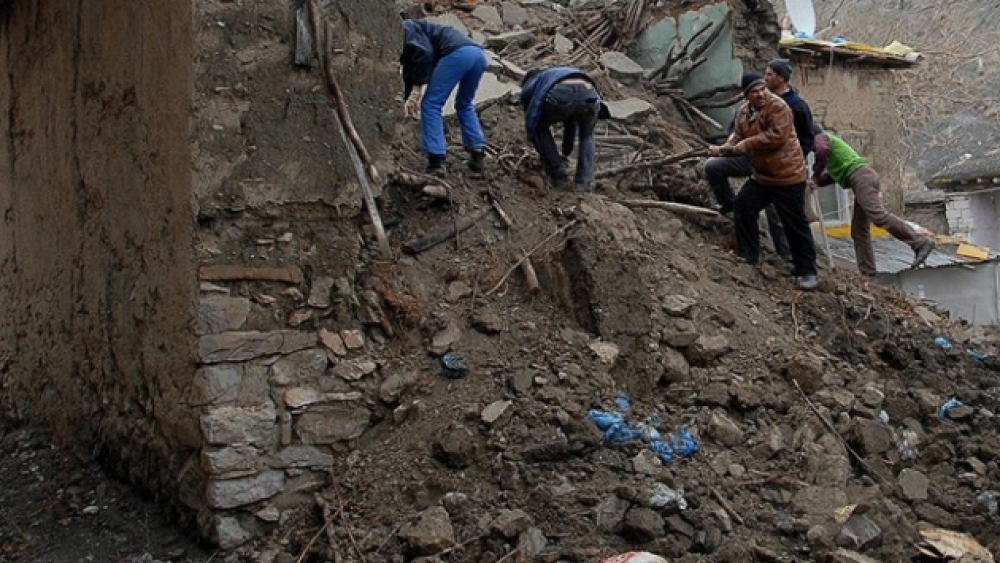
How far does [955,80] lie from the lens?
94.1 feet

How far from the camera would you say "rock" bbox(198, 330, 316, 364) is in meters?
4.45

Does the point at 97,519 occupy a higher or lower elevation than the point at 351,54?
lower

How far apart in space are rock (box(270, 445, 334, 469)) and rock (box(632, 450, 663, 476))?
1430 mm

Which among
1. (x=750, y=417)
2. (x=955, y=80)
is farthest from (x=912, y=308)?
(x=955, y=80)

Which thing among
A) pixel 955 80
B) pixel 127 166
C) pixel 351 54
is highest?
pixel 351 54

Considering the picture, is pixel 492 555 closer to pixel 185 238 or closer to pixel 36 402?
pixel 185 238

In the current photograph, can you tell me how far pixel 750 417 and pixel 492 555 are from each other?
68.4 inches

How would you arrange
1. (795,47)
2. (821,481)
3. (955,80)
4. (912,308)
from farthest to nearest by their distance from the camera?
(955,80)
(795,47)
(912,308)
(821,481)

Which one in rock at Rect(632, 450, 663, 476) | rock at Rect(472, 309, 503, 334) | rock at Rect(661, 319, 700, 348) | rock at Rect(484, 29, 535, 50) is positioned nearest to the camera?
rock at Rect(632, 450, 663, 476)

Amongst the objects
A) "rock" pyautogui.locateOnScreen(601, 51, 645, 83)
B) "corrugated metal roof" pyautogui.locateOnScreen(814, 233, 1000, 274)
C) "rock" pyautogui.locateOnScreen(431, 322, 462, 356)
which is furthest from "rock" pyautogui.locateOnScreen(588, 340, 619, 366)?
"corrugated metal roof" pyautogui.locateOnScreen(814, 233, 1000, 274)

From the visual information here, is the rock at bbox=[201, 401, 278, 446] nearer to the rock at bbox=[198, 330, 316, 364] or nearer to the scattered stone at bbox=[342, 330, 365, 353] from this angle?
the rock at bbox=[198, 330, 316, 364]

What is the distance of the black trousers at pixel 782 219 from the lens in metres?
6.92

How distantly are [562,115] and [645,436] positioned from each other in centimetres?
264

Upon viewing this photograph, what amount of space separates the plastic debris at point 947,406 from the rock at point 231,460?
3.88m
